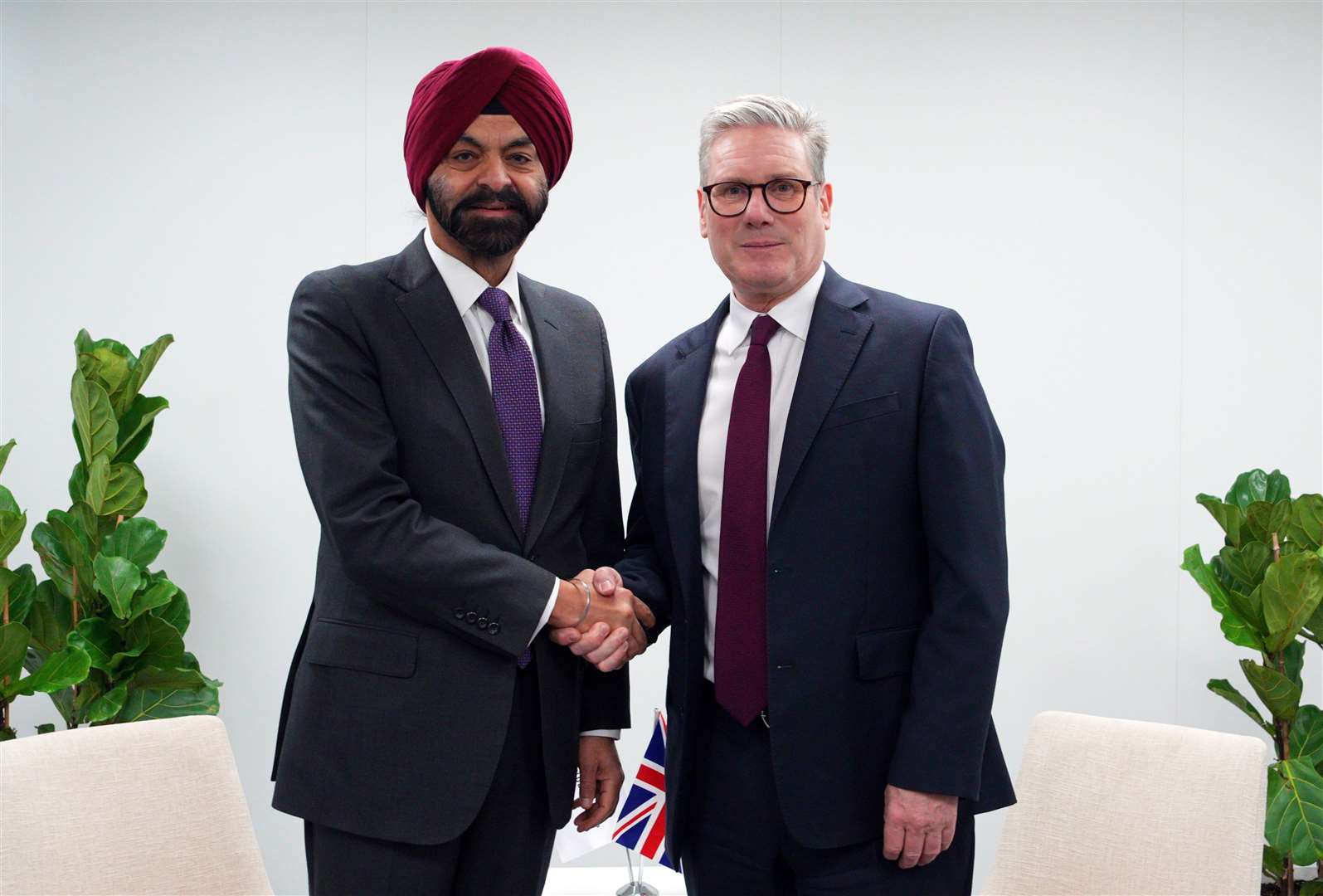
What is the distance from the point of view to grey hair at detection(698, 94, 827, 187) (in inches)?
72.4

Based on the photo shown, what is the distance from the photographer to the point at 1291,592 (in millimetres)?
3156

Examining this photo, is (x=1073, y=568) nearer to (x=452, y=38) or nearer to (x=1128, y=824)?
(x=1128, y=824)

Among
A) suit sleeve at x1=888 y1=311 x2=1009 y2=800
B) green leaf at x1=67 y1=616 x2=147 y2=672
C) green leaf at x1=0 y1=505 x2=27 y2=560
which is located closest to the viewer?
suit sleeve at x1=888 y1=311 x2=1009 y2=800

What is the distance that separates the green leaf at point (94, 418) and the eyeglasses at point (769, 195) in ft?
7.80

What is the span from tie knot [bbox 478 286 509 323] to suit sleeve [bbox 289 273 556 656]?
0.74 ft

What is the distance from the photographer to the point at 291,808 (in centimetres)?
173

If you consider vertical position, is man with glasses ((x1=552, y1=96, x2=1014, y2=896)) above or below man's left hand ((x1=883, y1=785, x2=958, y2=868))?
above

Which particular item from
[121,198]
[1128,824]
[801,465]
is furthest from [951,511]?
[121,198]

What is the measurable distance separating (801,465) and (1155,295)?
2827 millimetres

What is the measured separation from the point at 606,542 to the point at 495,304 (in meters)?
0.49

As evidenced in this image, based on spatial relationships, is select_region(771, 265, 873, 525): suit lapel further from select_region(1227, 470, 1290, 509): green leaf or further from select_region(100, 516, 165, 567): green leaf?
select_region(100, 516, 165, 567): green leaf

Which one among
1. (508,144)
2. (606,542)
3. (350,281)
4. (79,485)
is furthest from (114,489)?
(508,144)

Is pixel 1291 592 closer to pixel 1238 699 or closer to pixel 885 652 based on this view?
pixel 1238 699

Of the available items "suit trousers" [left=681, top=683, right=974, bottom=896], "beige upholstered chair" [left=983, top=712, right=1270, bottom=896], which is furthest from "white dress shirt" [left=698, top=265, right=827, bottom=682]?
"beige upholstered chair" [left=983, top=712, right=1270, bottom=896]
